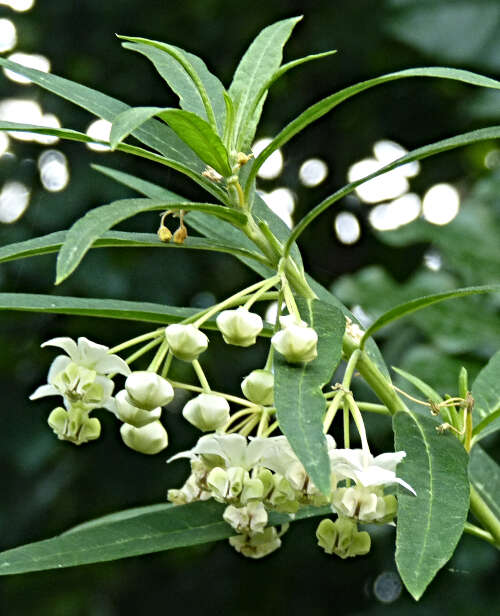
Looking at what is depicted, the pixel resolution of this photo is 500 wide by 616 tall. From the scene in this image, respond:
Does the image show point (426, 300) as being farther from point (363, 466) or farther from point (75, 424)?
point (75, 424)

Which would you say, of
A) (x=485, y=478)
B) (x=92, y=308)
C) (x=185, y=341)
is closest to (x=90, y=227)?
(x=185, y=341)

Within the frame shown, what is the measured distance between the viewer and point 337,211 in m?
3.15

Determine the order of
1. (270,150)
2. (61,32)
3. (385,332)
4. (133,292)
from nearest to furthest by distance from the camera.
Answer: (270,150)
(385,332)
(133,292)
(61,32)

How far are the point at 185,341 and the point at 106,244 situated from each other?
0.55 ft

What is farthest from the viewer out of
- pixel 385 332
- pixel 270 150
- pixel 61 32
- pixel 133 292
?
pixel 61 32

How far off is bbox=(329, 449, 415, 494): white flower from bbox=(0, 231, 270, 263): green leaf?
0.23m

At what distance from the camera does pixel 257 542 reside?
42.9 inches

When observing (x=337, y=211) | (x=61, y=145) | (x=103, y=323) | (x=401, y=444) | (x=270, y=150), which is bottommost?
(x=103, y=323)

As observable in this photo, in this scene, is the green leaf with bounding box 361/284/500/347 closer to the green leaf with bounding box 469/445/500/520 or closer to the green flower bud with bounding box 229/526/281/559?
the green flower bud with bounding box 229/526/281/559

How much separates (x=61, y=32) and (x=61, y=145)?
379mm

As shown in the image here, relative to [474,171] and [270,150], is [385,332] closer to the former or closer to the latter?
[474,171]

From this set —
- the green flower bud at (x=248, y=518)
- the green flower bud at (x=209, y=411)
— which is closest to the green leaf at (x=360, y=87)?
the green flower bud at (x=209, y=411)

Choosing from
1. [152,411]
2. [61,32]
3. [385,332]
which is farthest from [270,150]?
[61,32]

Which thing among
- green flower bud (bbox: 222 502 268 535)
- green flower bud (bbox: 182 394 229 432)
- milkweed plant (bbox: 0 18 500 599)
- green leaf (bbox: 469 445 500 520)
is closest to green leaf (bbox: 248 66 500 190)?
milkweed plant (bbox: 0 18 500 599)
